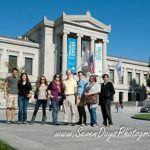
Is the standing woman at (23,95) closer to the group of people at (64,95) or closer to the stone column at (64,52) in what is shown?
the group of people at (64,95)

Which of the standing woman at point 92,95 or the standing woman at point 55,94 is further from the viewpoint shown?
the standing woman at point 55,94

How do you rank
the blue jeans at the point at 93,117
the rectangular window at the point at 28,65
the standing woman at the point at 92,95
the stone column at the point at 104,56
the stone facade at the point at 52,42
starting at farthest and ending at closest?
the stone column at the point at 104,56, the rectangular window at the point at 28,65, the stone facade at the point at 52,42, the standing woman at the point at 92,95, the blue jeans at the point at 93,117

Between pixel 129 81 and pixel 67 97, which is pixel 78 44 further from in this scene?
pixel 67 97

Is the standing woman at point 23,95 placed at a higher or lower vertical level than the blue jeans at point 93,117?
higher

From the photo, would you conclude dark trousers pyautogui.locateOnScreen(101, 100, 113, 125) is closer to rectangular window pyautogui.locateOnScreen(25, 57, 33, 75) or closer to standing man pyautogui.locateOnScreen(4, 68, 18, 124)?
standing man pyautogui.locateOnScreen(4, 68, 18, 124)

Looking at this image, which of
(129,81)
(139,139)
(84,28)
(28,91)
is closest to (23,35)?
(84,28)

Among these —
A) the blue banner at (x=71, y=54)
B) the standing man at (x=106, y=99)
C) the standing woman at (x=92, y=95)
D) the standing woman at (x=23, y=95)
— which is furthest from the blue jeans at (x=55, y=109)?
the blue banner at (x=71, y=54)

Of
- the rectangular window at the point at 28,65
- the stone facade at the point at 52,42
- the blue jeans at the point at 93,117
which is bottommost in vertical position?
the blue jeans at the point at 93,117

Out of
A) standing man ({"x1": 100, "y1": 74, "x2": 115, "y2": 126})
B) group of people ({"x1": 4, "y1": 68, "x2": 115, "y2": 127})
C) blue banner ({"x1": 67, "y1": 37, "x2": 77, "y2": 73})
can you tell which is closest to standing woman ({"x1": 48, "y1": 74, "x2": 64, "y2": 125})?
group of people ({"x1": 4, "y1": 68, "x2": 115, "y2": 127})

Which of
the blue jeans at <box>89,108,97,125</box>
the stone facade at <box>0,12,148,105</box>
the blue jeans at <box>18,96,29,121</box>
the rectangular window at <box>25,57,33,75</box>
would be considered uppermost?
the stone facade at <box>0,12,148,105</box>

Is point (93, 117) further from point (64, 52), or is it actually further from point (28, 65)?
point (28, 65)

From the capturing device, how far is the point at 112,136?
8.75m

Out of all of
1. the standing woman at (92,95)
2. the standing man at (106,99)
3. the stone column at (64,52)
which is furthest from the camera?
the stone column at (64,52)

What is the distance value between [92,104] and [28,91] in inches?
88.7
